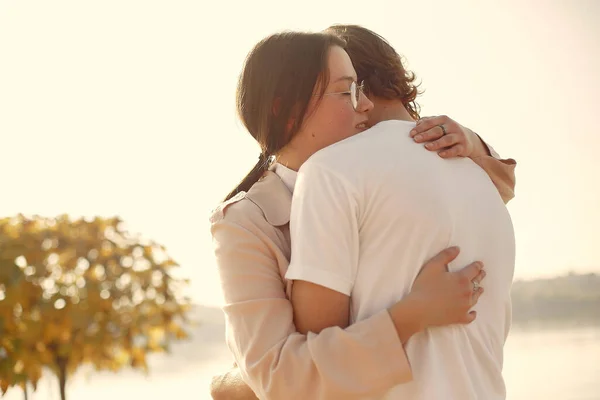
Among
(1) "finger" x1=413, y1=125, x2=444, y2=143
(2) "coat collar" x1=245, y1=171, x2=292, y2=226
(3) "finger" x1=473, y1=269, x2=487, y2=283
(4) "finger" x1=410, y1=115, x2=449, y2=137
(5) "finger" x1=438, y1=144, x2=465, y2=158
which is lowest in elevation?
(3) "finger" x1=473, y1=269, x2=487, y2=283

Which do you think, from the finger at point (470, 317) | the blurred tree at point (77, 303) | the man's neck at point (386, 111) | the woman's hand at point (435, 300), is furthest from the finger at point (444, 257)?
the blurred tree at point (77, 303)

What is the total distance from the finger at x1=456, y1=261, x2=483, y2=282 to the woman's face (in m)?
0.44

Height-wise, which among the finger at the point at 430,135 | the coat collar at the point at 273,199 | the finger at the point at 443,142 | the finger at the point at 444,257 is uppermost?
the finger at the point at 430,135

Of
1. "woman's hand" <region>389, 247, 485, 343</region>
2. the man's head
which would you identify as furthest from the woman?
the man's head

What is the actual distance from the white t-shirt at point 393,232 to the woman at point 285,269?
0.04m

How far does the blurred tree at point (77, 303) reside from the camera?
2.78 m

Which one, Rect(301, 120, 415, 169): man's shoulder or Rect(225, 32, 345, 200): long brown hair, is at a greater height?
Rect(225, 32, 345, 200): long brown hair

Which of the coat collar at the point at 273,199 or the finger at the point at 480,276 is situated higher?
the coat collar at the point at 273,199

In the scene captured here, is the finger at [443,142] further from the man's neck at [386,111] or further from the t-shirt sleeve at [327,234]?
the man's neck at [386,111]

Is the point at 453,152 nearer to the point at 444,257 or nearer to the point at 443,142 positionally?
the point at 443,142

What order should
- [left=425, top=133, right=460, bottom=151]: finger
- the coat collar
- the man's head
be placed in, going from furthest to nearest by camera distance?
1. the man's head
2. the coat collar
3. [left=425, top=133, right=460, bottom=151]: finger

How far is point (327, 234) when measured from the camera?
4.96ft

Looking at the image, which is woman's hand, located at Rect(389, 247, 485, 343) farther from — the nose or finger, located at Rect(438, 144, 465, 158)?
the nose

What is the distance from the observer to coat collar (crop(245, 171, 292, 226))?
69.4 inches
